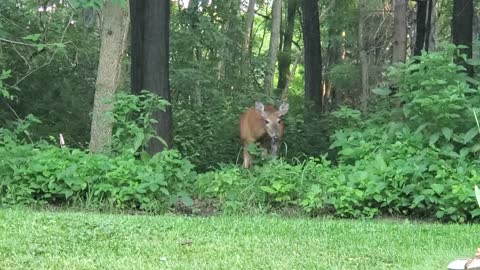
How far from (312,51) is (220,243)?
11.8 meters

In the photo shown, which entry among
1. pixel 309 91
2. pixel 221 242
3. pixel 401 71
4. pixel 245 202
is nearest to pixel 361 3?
pixel 309 91

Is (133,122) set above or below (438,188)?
above

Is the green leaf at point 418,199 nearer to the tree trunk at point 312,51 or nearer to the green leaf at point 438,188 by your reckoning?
the green leaf at point 438,188

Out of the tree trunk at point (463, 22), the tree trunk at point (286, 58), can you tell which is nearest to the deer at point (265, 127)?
the tree trunk at point (463, 22)

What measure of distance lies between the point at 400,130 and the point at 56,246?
482 cm

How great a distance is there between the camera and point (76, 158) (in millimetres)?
7750

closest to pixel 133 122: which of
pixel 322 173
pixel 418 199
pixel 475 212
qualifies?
pixel 322 173

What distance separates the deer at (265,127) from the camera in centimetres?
1180

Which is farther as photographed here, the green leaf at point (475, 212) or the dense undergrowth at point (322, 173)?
the dense undergrowth at point (322, 173)

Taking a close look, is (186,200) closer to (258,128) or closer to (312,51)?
(258,128)

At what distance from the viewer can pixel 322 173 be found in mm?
7785

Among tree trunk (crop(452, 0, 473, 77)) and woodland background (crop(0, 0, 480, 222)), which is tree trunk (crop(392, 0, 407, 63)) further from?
tree trunk (crop(452, 0, 473, 77))

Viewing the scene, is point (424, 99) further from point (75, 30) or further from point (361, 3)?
point (361, 3)

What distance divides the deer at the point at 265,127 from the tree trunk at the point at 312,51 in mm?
3742
